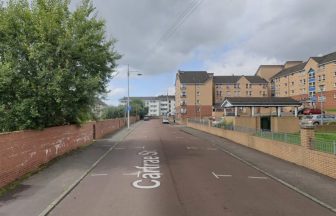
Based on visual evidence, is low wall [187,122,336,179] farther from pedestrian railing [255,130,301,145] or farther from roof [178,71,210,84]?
roof [178,71,210,84]

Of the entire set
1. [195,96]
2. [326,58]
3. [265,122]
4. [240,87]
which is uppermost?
[326,58]

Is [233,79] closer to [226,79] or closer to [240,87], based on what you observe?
[226,79]

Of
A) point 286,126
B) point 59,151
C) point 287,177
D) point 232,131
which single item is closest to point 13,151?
point 59,151

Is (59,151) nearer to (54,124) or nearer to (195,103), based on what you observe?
(54,124)

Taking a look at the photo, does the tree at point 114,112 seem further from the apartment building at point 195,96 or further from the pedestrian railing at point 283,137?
the pedestrian railing at point 283,137

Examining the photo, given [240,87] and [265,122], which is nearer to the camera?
[265,122]

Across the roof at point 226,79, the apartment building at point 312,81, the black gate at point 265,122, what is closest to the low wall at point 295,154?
the black gate at point 265,122

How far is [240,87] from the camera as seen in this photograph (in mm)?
131000

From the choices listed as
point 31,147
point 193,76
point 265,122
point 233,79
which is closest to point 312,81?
point 233,79

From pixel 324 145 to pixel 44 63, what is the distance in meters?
12.0

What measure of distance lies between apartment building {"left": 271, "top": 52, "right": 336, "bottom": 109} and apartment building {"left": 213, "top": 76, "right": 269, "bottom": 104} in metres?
7.90

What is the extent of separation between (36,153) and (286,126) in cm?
3227

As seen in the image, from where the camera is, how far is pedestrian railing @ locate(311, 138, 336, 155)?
15003 mm

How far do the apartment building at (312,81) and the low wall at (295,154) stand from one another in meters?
47.9
